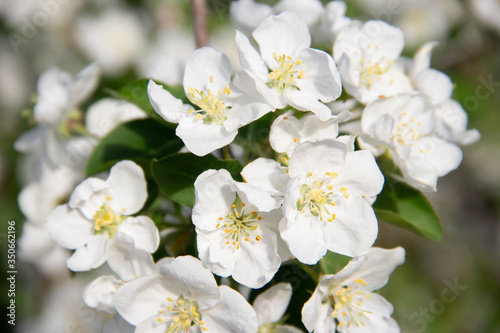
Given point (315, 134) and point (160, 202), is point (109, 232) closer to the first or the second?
point (160, 202)

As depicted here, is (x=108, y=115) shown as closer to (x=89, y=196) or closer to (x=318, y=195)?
(x=89, y=196)

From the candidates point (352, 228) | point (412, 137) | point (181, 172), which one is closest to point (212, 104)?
point (181, 172)

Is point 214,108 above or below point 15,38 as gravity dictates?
above

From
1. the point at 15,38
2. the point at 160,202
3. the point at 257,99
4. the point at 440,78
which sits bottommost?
the point at 15,38

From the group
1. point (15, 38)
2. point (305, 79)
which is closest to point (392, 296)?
point (305, 79)

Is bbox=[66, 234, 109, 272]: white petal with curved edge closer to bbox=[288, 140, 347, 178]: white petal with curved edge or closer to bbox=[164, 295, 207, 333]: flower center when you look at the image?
bbox=[164, 295, 207, 333]: flower center

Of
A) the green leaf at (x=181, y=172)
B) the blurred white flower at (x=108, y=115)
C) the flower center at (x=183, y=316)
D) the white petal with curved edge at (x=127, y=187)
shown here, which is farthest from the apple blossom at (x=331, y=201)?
the blurred white flower at (x=108, y=115)
